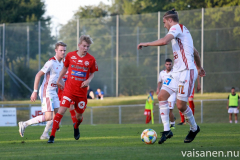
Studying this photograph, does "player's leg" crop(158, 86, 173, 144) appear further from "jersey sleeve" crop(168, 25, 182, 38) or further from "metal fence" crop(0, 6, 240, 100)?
"metal fence" crop(0, 6, 240, 100)

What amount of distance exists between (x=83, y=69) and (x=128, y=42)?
73.8ft

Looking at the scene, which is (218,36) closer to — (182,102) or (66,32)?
(66,32)

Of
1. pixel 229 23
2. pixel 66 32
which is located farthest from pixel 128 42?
pixel 229 23

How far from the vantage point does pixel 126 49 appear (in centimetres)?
3030

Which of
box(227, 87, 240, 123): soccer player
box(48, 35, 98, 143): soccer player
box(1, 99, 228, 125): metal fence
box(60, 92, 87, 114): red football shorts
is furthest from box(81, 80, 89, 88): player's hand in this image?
box(1, 99, 228, 125): metal fence

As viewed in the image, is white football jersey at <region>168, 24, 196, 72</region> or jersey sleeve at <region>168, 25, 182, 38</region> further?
white football jersey at <region>168, 24, 196, 72</region>

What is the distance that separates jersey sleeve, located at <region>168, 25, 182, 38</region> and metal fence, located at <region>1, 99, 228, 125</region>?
16.6 metres

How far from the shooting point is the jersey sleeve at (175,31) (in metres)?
6.88

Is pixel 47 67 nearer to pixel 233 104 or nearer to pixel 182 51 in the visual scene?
pixel 182 51

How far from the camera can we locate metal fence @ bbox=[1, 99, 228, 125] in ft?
77.5

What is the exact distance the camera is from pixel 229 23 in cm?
2748

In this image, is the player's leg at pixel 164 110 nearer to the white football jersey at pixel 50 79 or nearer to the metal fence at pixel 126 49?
the white football jersey at pixel 50 79

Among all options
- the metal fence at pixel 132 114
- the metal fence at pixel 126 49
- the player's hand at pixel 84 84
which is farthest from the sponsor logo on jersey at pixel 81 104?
the metal fence at pixel 126 49

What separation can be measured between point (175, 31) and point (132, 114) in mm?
18511
